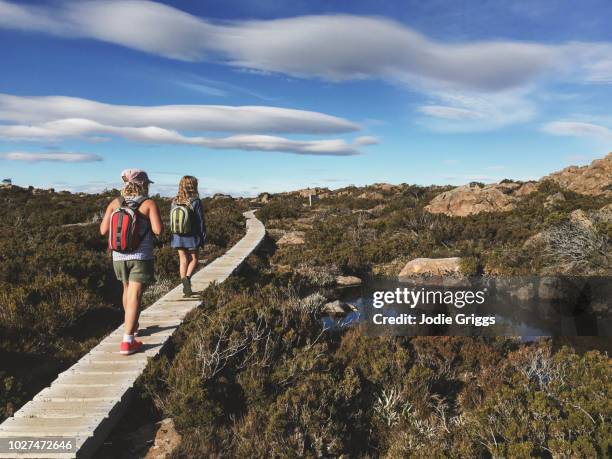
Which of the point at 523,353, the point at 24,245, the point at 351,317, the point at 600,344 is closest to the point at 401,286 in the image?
the point at 351,317

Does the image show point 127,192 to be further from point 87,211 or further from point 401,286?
point 87,211

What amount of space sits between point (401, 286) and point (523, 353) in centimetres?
590

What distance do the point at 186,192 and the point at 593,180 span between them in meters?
24.5

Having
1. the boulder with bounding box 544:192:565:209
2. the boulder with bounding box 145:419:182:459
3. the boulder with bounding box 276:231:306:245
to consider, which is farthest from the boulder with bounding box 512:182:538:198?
the boulder with bounding box 145:419:182:459

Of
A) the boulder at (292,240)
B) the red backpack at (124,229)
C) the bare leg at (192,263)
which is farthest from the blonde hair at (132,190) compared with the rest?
the boulder at (292,240)

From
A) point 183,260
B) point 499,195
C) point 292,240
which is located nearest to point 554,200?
point 499,195

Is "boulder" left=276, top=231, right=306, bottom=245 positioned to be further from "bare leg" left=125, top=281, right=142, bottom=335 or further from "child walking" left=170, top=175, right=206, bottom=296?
"bare leg" left=125, top=281, right=142, bottom=335

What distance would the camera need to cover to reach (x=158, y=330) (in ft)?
21.0

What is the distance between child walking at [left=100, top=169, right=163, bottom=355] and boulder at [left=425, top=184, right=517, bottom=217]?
1845 cm

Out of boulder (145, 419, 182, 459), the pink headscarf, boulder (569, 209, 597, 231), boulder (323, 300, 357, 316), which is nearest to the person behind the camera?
boulder (145, 419, 182, 459)

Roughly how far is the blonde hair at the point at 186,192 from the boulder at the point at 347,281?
639cm

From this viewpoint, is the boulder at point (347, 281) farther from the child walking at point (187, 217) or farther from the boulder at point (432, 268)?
the child walking at point (187, 217)

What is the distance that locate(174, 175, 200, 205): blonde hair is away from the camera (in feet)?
24.0

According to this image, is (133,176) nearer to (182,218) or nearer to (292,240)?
(182,218)
